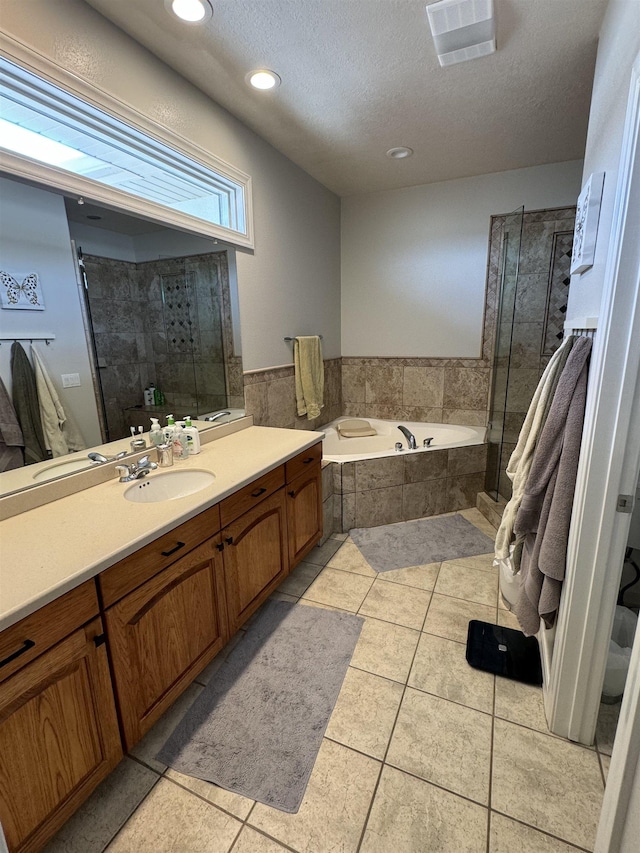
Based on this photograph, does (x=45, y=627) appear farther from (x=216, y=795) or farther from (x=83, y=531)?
(x=216, y=795)

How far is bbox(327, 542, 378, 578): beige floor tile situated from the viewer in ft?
7.96

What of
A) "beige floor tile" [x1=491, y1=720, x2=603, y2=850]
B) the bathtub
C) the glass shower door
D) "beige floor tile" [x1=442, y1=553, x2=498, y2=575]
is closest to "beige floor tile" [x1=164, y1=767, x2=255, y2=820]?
"beige floor tile" [x1=491, y1=720, x2=603, y2=850]

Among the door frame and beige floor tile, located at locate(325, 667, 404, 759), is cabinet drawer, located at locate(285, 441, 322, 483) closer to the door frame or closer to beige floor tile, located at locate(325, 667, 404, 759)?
beige floor tile, located at locate(325, 667, 404, 759)

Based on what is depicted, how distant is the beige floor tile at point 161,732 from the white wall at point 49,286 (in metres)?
1.13

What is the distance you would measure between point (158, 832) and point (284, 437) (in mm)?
1635

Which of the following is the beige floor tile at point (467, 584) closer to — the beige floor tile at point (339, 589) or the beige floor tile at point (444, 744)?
the beige floor tile at point (339, 589)

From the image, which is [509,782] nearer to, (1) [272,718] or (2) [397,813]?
(2) [397,813]

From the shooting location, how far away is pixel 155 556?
1271 mm

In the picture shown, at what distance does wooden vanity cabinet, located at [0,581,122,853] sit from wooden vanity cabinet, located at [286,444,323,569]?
1121mm

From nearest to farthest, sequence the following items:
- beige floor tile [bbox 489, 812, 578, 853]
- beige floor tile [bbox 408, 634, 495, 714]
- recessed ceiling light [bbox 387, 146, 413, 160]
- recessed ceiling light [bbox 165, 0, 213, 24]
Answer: beige floor tile [bbox 489, 812, 578, 853] < recessed ceiling light [bbox 165, 0, 213, 24] < beige floor tile [bbox 408, 634, 495, 714] < recessed ceiling light [bbox 387, 146, 413, 160]

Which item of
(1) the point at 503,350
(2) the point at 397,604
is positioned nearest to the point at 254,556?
(2) the point at 397,604

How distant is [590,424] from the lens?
46.8 inches

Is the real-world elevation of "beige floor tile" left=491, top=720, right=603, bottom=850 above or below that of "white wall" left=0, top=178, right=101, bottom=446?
below

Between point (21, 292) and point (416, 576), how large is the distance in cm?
235
